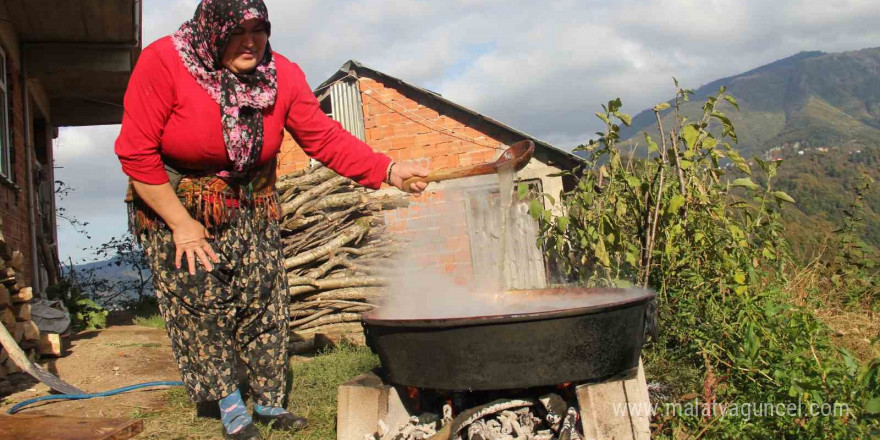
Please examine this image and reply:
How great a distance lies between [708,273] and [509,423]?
1633 mm

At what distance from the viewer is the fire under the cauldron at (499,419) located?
8.48ft

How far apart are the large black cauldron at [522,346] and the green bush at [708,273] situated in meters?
0.41

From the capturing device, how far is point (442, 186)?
11008mm

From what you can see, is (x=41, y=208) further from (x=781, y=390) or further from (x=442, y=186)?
(x=781, y=390)

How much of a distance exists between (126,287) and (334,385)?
28.0ft

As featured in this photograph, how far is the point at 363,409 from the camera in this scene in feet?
9.35

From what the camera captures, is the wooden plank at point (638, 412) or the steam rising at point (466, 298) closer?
the wooden plank at point (638, 412)

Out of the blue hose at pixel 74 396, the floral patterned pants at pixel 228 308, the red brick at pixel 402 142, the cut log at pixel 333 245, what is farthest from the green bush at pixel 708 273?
the red brick at pixel 402 142

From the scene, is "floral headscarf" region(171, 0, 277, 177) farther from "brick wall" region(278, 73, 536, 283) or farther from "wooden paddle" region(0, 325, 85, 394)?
"brick wall" region(278, 73, 536, 283)

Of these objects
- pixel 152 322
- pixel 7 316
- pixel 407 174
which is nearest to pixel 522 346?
pixel 407 174

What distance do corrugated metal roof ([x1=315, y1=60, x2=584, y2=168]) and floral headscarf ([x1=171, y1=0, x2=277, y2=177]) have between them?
25.9ft

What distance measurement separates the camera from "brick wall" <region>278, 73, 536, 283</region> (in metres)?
10.5

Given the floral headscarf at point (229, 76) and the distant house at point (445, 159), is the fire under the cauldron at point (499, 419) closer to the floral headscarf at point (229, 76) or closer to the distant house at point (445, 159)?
the floral headscarf at point (229, 76)

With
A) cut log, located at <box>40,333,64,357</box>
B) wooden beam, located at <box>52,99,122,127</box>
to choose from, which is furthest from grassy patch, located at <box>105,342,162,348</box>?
wooden beam, located at <box>52,99,122,127</box>
